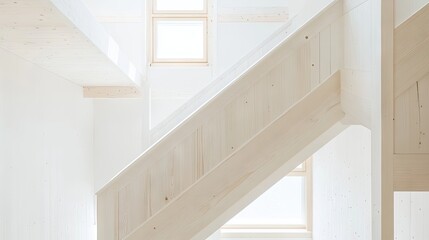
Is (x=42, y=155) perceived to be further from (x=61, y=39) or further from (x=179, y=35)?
(x=179, y=35)

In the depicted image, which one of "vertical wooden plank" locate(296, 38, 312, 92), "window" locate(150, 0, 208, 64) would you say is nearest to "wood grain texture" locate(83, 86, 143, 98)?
"window" locate(150, 0, 208, 64)

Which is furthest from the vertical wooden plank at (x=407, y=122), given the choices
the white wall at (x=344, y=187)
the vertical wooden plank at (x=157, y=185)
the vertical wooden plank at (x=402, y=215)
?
the white wall at (x=344, y=187)

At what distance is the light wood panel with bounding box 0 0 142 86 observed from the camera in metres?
1.81

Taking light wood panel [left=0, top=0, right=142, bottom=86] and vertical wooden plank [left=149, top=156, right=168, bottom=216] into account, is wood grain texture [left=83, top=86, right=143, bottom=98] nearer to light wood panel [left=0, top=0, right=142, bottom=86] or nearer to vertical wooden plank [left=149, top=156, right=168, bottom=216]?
light wood panel [left=0, top=0, right=142, bottom=86]

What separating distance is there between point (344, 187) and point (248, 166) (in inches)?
81.8

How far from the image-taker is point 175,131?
2.08 metres

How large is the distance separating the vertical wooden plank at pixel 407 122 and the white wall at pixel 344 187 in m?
1.84

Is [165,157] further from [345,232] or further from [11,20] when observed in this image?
[345,232]

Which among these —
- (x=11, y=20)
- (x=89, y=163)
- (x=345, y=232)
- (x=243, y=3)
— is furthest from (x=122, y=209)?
(x=243, y=3)

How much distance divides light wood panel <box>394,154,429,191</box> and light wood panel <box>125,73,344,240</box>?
59 cm

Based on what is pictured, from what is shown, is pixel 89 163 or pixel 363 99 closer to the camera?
pixel 363 99

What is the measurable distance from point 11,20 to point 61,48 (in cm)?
70

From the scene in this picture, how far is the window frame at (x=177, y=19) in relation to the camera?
17.1 feet

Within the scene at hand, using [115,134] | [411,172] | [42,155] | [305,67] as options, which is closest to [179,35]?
[115,134]
